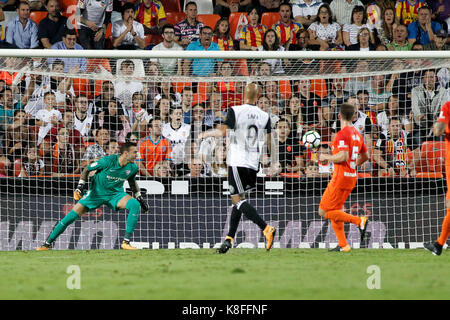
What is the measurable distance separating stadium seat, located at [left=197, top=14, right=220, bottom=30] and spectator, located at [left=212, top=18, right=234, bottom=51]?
675 millimetres

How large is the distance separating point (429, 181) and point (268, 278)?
5.62 metres

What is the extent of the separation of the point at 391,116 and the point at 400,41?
A: 146 inches

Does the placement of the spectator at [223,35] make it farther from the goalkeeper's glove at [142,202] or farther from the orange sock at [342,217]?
the orange sock at [342,217]

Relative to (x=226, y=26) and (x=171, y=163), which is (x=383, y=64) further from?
(x=226, y=26)

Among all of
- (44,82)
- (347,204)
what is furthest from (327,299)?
(44,82)

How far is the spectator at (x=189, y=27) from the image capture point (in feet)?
49.1

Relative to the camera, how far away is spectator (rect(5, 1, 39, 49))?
570 inches

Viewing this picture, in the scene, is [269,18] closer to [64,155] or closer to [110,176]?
[64,155]

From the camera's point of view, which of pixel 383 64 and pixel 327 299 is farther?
pixel 383 64

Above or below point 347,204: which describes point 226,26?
A: above

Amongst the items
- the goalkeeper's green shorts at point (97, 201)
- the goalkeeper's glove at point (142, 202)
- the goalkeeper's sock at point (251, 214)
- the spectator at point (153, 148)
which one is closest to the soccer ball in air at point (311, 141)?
the goalkeeper's sock at point (251, 214)

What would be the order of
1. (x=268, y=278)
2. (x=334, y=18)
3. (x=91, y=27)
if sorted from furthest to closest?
1. (x=334, y=18)
2. (x=91, y=27)
3. (x=268, y=278)

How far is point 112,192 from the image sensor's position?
10.5 meters

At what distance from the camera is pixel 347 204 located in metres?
11.0
